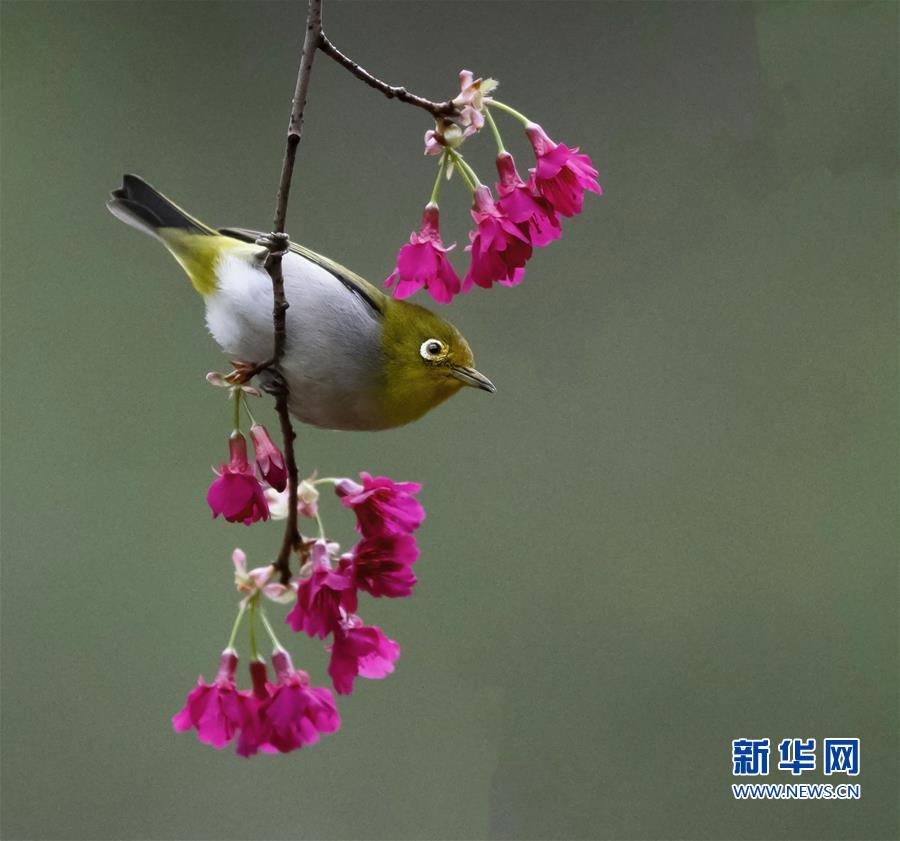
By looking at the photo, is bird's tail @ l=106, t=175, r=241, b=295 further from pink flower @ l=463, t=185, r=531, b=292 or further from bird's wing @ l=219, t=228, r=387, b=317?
pink flower @ l=463, t=185, r=531, b=292

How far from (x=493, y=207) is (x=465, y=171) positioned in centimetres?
6

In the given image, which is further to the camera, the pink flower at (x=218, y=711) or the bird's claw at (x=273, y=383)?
the bird's claw at (x=273, y=383)

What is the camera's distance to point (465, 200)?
4047 mm

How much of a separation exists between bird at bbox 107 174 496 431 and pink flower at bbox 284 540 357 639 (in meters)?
0.39

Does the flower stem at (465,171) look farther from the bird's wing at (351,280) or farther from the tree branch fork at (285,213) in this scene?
the bird's wing at (351,280)

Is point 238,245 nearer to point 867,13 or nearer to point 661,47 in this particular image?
point 661,47

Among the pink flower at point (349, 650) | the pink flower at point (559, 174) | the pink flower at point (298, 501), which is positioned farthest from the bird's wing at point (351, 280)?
the pink flower at point (349, 650)

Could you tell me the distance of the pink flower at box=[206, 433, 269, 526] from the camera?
1.45m

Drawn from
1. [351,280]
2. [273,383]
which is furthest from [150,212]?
[273,383]

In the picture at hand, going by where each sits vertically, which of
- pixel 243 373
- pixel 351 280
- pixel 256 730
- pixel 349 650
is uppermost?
pixel 351 280

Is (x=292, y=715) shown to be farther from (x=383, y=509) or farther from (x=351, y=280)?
(x=351, y=280)

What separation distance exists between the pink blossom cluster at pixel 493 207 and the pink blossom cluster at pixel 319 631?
290 mm

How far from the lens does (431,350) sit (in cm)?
174

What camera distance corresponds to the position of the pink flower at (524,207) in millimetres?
1388
